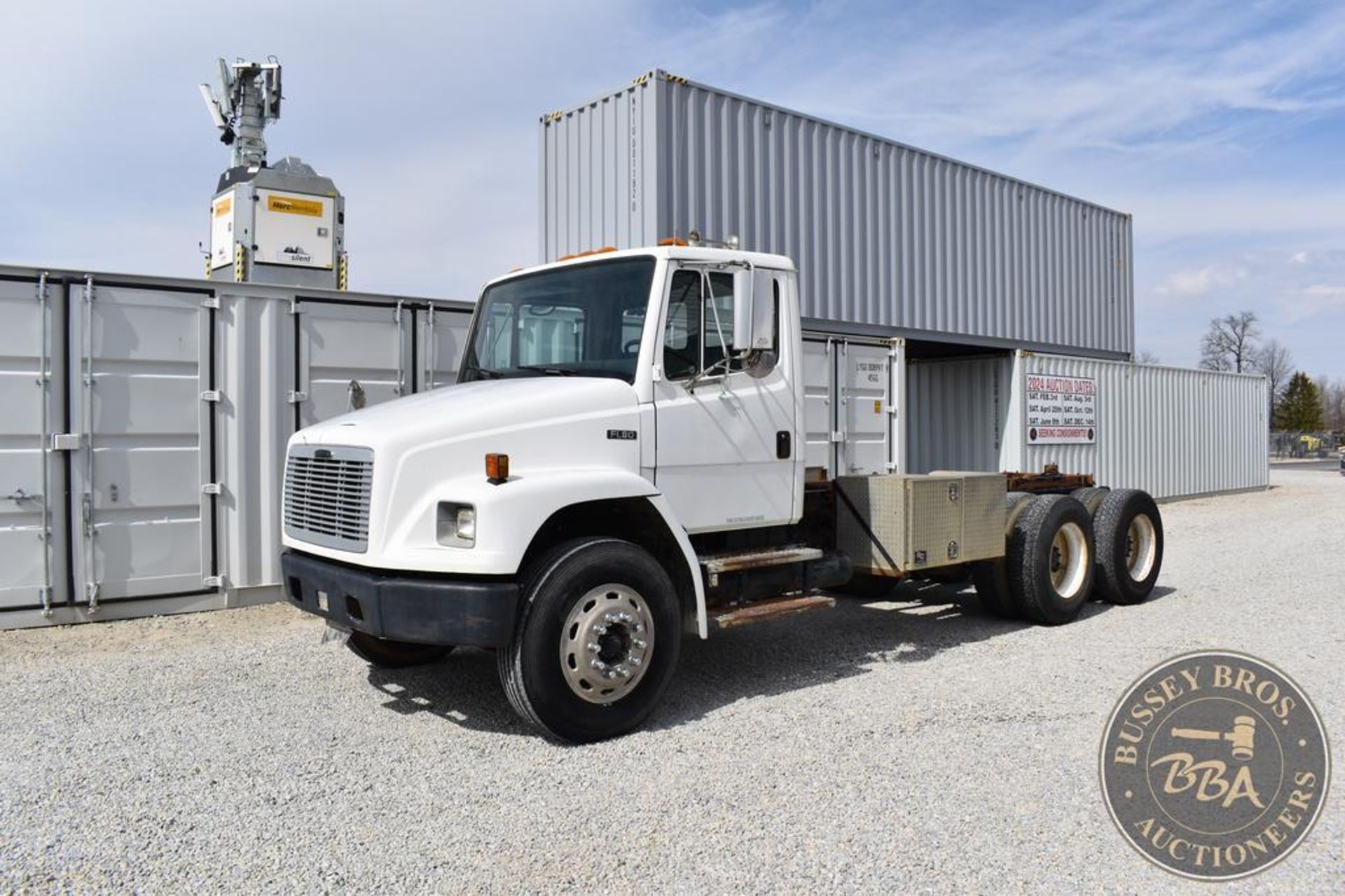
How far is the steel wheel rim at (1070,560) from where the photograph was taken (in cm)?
790

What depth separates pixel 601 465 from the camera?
5.00 meters

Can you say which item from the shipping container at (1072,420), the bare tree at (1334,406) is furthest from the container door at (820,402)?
the bare tree at (1334,406)

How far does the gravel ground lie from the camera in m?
3.43

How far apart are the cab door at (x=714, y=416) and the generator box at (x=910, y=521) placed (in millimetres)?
885

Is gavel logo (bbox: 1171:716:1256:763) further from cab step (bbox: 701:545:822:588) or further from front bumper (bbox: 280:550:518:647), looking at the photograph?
front bumper (bbox: 280:550:518:647)

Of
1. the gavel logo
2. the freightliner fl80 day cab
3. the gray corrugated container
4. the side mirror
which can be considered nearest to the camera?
the gavel logo

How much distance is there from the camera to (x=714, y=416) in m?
5.46

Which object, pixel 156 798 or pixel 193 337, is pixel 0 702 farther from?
pixel 193 337

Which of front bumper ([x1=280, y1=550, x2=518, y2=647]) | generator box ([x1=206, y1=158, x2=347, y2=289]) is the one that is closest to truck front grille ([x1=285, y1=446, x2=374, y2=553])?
front bumper ([x1=280, y1=550, x2=518, y2=647])

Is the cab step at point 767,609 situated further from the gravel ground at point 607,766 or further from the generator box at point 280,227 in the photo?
the generator box at point 280,227

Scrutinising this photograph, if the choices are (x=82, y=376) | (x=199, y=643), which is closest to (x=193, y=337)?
(x=82, y=376)

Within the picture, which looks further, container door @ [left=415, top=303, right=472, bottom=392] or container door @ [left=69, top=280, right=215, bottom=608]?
container door @ [left=415, top=303, right=472, bottom=392]

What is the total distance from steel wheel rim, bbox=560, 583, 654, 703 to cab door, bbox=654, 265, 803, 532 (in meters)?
0.69

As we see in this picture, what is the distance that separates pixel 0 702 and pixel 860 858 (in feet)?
16.0
